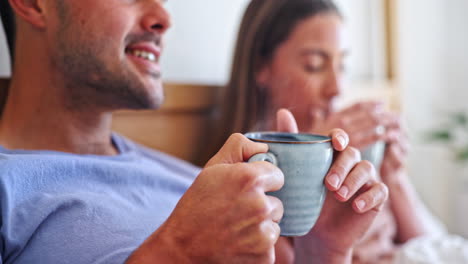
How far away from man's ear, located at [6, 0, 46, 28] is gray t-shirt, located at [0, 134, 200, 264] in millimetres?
248

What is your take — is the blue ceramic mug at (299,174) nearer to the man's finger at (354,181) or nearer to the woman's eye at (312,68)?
the man's finger at (354,181)

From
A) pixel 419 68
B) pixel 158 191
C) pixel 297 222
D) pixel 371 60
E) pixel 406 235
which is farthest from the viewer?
pixel 419 68

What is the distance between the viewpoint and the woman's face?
1075 millimetres

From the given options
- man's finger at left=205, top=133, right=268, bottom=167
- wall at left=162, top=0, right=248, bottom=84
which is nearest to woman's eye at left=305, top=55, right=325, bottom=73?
wall at left=162, top=0, right=248, bottom=84

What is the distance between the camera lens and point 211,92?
4.25 feet

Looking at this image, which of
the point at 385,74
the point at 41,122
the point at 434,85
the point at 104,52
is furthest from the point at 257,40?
the point at 434,85

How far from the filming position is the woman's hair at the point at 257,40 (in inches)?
44.4

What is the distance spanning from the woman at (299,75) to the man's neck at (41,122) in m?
0.39

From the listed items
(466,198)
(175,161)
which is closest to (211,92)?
(175,161)

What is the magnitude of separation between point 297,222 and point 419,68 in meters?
2.54

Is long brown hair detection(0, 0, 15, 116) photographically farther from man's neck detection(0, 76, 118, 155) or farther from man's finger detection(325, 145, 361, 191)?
man's finger detection(325, 145, 361, 191)

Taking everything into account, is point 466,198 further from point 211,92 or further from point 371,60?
point 211,92

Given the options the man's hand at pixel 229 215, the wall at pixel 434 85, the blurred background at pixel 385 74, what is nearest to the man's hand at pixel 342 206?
the man's hand at pixel 229 215

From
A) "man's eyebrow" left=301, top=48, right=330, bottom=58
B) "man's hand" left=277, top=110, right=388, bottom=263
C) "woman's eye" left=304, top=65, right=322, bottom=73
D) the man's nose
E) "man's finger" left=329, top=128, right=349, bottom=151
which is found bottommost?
"man's hand" left=277, top=110, right=388, bottom=263
